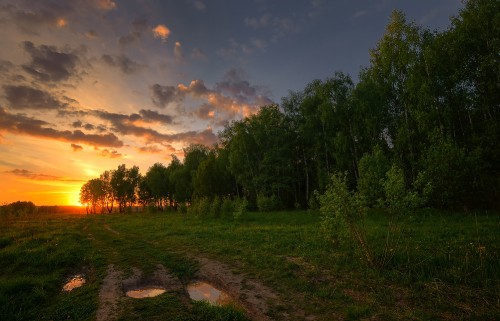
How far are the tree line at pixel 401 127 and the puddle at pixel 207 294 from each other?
21.9 ft

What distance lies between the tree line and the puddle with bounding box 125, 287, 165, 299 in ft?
27.8

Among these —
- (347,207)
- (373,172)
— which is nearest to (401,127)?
(373,172)

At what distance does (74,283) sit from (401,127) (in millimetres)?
34812

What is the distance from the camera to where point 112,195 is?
108875 mm

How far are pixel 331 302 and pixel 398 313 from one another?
1984 millimetres

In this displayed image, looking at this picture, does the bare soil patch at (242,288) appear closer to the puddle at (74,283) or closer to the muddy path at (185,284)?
the muddy path at (185,284)

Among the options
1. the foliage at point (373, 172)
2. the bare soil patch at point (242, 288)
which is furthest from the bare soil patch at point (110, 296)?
the foliage at point (373, 172)

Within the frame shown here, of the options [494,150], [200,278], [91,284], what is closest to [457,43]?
[494,150]

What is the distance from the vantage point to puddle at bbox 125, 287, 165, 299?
Result: 10.4 metres

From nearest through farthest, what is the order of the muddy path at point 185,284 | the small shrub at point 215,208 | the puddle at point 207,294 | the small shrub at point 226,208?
the muddy path at point 185,284
the puddle at point 207,294
the small shrub at point 226,208
the small shrub at point 215,208

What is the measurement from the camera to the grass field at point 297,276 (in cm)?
833

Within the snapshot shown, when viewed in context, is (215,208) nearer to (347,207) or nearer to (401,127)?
(401,127)

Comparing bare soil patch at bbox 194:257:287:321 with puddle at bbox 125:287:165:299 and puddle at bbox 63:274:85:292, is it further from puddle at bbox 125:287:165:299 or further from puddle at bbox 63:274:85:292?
puddle at bbox 63:274:85:292

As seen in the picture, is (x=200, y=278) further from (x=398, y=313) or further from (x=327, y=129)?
(x=327, y=129)
